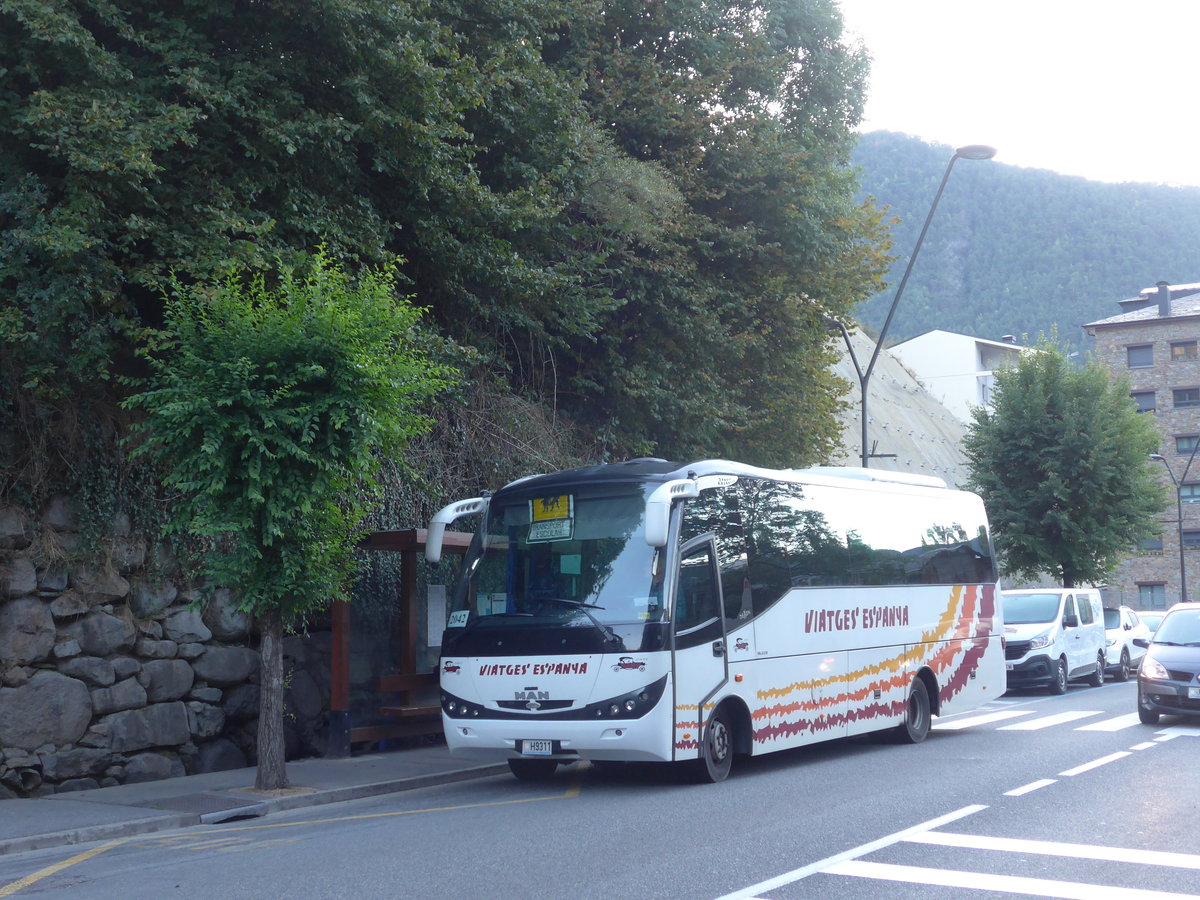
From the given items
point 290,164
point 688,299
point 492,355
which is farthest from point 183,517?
point 688,299

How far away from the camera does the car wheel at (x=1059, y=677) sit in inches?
926

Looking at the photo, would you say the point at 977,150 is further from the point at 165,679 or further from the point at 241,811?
the point at 241,811

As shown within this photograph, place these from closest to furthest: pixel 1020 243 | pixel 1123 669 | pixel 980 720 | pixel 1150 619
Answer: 1. pixel 980 720
2. pixel 1123 669
3. pixel 1150 619
4. pixel 1020 243

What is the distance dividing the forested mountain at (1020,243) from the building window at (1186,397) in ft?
180

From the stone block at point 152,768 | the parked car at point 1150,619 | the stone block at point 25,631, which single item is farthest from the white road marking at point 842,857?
the parked car at point 1150,619

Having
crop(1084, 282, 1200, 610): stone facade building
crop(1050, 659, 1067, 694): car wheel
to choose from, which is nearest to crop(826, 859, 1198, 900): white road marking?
crop(1050, 659, 1067, 694): car wheel

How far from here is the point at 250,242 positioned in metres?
12.3

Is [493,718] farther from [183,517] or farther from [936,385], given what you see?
[936,385]

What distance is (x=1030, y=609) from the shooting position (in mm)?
24594

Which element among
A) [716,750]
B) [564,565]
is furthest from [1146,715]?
[564,565]

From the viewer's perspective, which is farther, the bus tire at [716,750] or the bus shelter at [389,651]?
the bus shelter at [389,651]

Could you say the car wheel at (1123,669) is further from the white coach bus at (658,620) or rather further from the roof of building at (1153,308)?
the roof of building at (1153,308)

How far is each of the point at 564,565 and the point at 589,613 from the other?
23.3 inches

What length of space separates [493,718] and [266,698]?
89.7 inches
